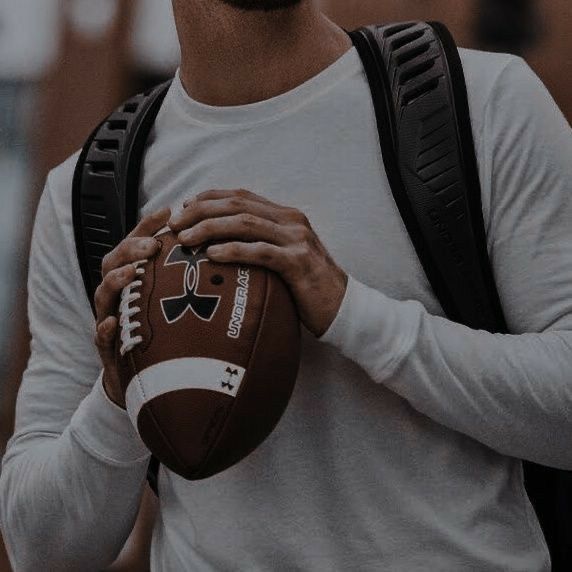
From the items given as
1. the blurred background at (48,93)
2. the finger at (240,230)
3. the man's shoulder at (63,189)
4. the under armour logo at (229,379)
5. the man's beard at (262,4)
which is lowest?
the blurred background at (48,93)

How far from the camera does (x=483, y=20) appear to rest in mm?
3979

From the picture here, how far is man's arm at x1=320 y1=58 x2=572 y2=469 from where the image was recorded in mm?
1569

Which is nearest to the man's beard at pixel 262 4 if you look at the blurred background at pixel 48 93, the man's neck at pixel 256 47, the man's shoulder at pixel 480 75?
the man's neck at pixel 256 47

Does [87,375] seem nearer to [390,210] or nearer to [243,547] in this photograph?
[243,547]

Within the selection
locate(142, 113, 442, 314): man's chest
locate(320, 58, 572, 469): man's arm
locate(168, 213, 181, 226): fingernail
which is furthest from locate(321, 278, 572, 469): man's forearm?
locate(168, 213, 181, 226): fingernail

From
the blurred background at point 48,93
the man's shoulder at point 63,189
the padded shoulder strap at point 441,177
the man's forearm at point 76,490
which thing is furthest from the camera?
the blurred background at point 48,93

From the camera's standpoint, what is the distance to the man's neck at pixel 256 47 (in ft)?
5.85

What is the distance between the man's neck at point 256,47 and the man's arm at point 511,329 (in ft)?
0.87

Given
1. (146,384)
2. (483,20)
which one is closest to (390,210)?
(146,384)

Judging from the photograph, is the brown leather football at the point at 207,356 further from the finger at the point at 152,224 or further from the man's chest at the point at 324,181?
the man's chest at the point at 324,181

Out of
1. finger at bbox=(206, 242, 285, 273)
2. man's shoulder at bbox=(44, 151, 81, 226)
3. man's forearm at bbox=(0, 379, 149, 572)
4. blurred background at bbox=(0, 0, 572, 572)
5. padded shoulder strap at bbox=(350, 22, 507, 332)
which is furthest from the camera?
blurred background at bbox=(0, 0, 572, 572)

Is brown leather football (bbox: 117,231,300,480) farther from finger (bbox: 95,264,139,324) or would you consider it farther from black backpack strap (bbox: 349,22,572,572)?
black backpack strap (bbox: 349,22,572,572)

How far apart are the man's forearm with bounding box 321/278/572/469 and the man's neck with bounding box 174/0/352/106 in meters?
0.35

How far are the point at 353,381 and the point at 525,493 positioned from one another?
0.88 ft
